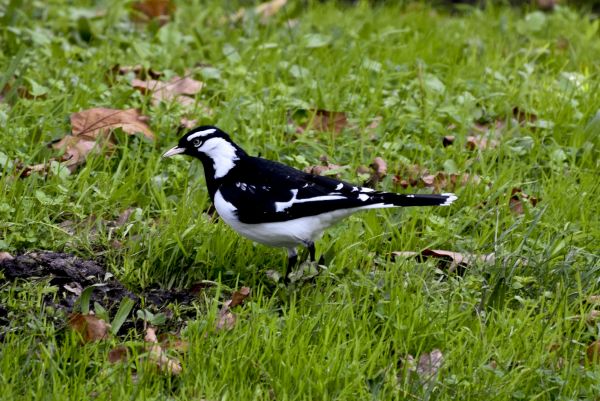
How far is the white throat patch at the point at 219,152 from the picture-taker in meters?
5.02

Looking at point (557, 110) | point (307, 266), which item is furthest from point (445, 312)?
point (557, 110)

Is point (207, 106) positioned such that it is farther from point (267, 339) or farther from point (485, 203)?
point (267, 339)

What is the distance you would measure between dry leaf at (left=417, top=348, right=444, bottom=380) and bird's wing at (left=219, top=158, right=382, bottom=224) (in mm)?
794

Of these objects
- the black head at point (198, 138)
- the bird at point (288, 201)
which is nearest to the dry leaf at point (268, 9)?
the black head at point (198, 138)

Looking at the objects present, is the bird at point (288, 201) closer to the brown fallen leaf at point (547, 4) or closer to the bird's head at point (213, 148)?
Answer: the bird's head at point (213, 148)

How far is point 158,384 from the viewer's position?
3.78 m

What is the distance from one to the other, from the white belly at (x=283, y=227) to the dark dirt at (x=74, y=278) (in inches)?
15.3

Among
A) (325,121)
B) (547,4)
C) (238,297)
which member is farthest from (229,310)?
(547,4)

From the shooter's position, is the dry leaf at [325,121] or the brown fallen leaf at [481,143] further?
the dry leaf at [325,121]

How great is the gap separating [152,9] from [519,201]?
369 centimetres

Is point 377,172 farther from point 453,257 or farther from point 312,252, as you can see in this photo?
point 312,252

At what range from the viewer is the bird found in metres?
4.62

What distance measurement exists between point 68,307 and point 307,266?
3.57ft

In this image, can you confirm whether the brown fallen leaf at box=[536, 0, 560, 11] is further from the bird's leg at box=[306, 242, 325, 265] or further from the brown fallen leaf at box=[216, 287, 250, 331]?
the brown fallen leaf at box=[216, 287, 250, 331]
